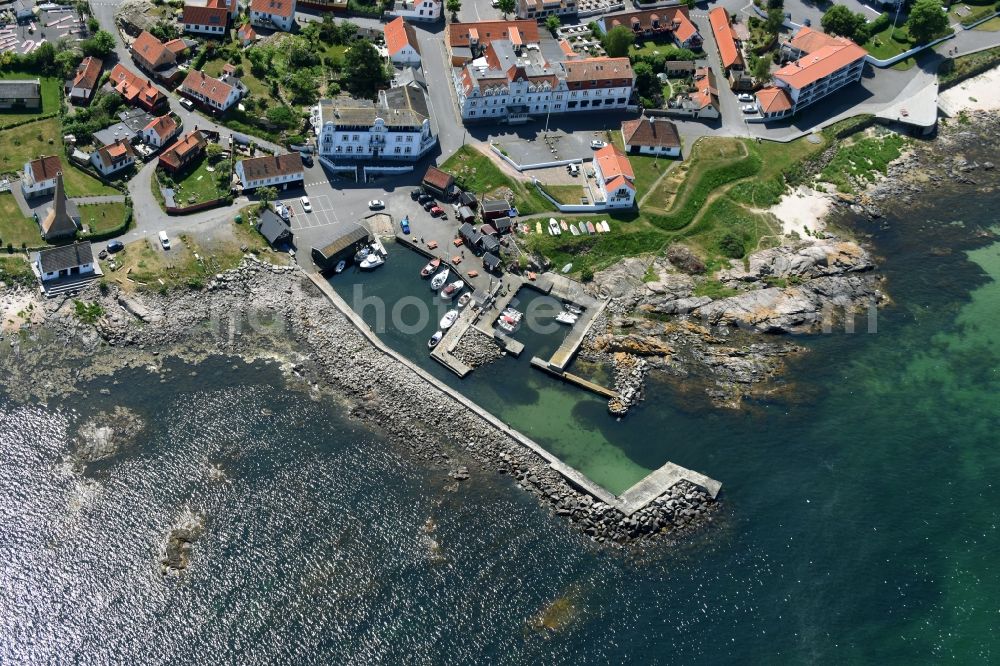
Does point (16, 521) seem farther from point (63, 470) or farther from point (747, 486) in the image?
point (747, 486)

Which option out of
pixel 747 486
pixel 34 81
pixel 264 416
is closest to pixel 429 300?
pixel 264 416

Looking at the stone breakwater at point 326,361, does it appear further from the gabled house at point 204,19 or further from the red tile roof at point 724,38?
the red tile roof at point 724,38

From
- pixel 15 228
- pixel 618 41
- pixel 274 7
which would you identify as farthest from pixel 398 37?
pixel 15 228

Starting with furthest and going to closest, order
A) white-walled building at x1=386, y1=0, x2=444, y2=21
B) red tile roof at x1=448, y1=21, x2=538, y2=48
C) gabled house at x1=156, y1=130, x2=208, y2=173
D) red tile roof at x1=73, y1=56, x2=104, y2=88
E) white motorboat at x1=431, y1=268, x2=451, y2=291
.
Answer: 1. white-walled building at x1=386, y1=0, x2=444, y2=21
2. red tile roof at x1=448, y1=21, x2=538, y2=48
3. red tile roof at x1=73, y1=56, x2=104, y2=88
4. gabled house at x1=156, y1=130, x2=208, y2=173
5. white motorboat at x1=431, y1=268, x2=451, y2=291

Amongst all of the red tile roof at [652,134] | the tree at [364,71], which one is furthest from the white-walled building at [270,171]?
the red tile roof at [652,134]

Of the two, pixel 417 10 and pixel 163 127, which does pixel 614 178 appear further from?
pixel 163 127

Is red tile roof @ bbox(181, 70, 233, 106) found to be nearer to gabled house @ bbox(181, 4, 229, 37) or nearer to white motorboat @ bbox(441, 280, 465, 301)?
gabled house @ bbox(181, 4, 229, 37)

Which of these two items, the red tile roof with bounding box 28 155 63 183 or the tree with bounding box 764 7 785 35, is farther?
the tree with bounding box 764 7 785 35

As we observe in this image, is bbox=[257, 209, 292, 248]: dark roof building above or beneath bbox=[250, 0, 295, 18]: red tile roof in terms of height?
beneath

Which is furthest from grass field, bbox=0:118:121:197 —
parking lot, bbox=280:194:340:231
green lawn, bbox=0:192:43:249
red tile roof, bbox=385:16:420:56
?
red tile roof, bbox=385:16:420:56
